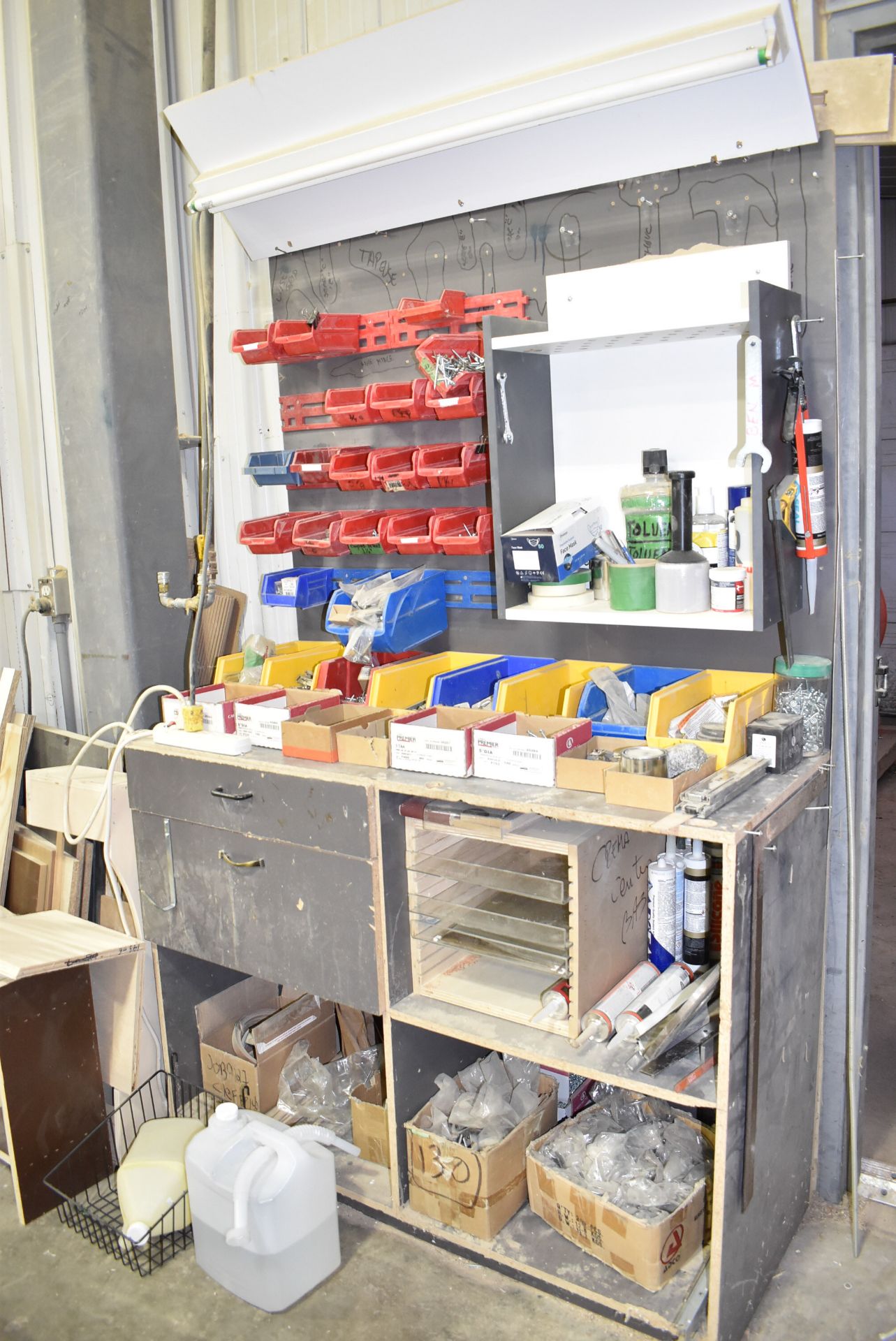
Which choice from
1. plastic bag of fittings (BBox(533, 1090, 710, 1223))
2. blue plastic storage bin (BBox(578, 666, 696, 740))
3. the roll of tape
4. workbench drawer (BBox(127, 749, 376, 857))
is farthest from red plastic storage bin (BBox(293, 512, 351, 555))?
plastic bag of fittings (BBox(533, 1090, 710, 1223))

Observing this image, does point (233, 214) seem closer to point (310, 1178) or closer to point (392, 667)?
point (392, 667)

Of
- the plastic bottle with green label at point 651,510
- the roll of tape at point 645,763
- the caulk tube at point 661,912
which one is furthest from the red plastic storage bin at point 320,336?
the caulk tube at point 661,912

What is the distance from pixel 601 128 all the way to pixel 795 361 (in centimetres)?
59

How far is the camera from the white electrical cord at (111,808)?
88.6 inches

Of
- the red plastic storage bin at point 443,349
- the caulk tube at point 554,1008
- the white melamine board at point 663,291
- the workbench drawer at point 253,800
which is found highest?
the white melamine board at point 663,291

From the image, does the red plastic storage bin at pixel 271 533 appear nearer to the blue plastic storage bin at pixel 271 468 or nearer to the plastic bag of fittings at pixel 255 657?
the blue plastic storage bin at pixel 271 468

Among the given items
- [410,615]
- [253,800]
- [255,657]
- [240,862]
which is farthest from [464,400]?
[240,862]

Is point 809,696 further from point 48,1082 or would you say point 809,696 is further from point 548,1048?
point 48,1082

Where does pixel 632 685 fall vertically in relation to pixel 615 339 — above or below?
below

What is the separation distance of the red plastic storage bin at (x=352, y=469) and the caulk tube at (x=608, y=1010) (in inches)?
46.8

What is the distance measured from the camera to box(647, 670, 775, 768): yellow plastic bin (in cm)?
178

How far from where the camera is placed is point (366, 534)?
2.31 m

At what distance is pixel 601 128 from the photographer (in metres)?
1.92

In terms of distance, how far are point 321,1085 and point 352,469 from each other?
1.43m
